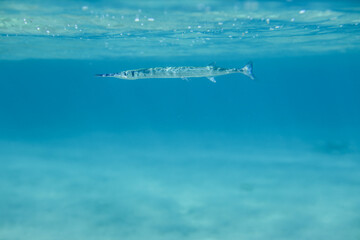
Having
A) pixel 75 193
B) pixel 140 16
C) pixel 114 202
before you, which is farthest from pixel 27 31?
pixel 114 202

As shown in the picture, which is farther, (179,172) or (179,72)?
(179,172)

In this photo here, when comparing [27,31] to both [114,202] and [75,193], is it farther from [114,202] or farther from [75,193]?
[114,202]

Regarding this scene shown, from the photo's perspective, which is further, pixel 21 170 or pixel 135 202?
pixel 21 170

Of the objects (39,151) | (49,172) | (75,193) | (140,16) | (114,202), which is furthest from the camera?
(39,151)

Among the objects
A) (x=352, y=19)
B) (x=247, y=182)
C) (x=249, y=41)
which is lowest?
(x=247, y=182)

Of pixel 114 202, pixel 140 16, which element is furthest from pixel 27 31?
pixel 114 202

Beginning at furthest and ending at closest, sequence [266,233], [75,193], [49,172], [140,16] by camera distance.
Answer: [49,172] < [140,16] < [75,193] < [266,233]

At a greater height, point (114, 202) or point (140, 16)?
point (140, 16)

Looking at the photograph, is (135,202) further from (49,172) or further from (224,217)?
(49,172)

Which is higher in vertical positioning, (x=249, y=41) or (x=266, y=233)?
(x=249, y=41)
